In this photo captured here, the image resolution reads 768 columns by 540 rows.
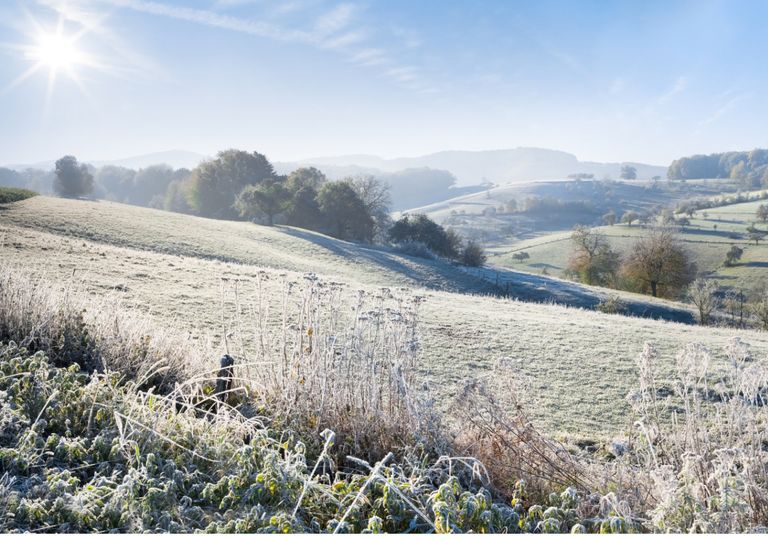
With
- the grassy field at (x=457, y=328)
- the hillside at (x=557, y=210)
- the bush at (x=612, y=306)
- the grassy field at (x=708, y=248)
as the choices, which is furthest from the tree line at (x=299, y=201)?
the hillside at (x=557, y=210)

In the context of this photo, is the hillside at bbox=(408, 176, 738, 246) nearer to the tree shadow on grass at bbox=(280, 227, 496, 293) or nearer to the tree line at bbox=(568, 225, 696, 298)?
the tree line at bbox=(568, 225, 696, 298)

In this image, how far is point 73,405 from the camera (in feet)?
13.6

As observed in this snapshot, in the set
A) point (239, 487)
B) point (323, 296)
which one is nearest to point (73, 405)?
point (239, 487)

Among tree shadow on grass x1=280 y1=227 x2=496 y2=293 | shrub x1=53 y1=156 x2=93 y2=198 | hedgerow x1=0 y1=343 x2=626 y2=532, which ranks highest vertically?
shrub x1=53 y1=156 x2=93 y2=198

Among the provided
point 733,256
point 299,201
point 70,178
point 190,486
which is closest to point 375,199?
point 299,201

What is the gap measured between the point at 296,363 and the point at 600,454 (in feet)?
12.4

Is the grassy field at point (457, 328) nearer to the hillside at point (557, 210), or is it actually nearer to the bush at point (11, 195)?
the bush at point (11, 195)

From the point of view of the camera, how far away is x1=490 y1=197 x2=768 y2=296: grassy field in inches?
2238

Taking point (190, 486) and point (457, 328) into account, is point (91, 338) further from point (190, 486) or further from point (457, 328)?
point (457, 328)

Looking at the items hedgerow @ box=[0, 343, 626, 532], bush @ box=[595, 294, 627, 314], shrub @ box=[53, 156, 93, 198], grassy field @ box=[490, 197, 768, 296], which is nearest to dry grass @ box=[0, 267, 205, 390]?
hedgerow @ box=[0, 343, 626, 532]

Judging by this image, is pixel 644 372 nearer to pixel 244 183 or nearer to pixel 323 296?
pixel 323 296

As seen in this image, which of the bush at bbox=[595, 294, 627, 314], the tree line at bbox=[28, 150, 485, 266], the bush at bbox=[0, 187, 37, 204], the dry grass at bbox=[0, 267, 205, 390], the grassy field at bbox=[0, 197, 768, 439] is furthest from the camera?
the tree line at bbox=[28, 150, 485, 266]

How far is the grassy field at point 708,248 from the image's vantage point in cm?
5684

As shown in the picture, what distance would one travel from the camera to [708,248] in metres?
66.3
